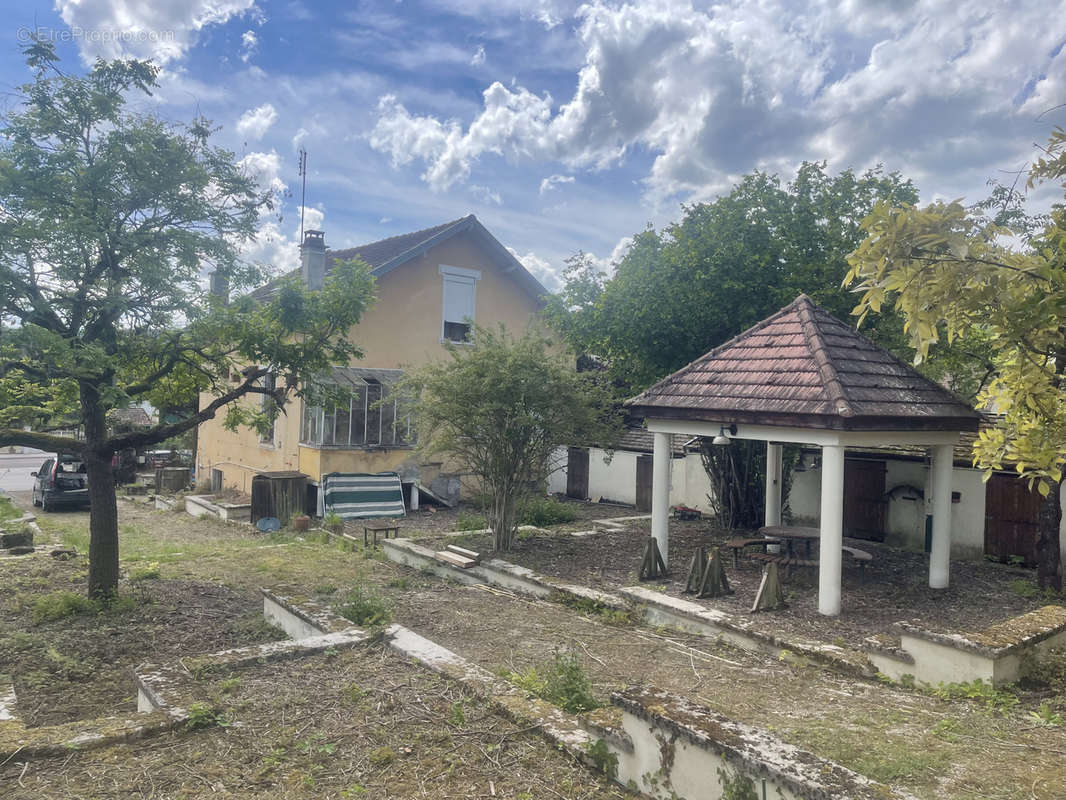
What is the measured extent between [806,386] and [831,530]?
1.86 m

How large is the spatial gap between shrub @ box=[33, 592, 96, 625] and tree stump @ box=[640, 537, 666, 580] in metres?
7.21

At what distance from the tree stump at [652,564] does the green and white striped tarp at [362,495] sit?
8929mm

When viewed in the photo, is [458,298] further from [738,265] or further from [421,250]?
[738,265]

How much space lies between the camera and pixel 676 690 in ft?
20.4

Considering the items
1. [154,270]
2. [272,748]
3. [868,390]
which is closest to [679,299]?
[868,390]

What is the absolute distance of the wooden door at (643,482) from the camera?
1933 centimetres

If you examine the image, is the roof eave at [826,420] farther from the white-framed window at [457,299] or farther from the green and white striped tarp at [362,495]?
the white-framed window at [457,299]

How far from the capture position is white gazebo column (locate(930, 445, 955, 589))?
32.2 ft

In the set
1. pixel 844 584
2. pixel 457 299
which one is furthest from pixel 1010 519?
pixel 457 299

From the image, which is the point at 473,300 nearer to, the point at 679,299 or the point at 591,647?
the point at 679,299

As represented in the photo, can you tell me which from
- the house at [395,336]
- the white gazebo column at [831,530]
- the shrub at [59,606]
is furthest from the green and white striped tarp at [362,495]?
the white gazebo column at [831,530]

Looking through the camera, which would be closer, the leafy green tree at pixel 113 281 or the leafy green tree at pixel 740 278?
the leafy green tree at pixel 113 281

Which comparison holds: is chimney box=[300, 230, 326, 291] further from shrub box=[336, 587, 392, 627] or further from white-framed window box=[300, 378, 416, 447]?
shrub box=[336, 587, 392, 627]

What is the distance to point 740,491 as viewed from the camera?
15156 mm
